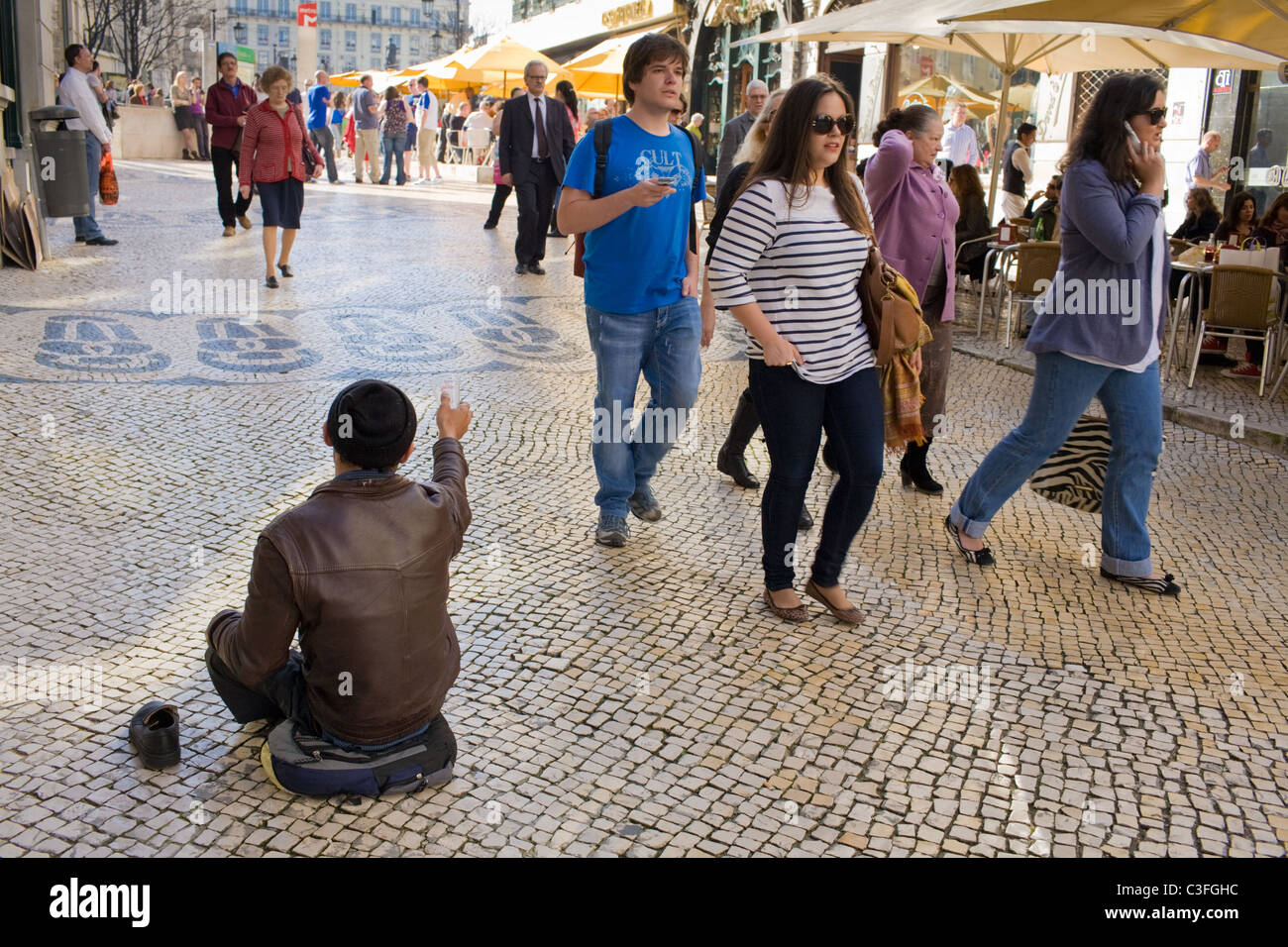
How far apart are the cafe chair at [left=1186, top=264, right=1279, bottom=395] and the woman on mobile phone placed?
3959 mm

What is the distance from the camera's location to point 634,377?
15.0ft

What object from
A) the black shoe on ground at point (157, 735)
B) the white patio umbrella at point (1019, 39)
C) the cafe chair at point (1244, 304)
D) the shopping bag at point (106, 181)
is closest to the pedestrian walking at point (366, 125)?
the shopping bag at point (106, 181)

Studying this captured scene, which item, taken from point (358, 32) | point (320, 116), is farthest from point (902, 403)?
point (358, 32)

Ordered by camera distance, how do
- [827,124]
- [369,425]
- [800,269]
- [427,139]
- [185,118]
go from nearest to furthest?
1. [369,425]
2. [827,124]
3. [800,269]
4. [427,139]
5. [185,118]

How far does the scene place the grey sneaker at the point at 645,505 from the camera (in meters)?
4.98

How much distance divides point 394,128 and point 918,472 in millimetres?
17581

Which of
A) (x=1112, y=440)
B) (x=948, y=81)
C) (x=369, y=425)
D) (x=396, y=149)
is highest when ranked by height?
(x=948, y=81)

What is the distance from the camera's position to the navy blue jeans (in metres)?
3.77

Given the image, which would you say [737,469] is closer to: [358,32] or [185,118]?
[185,118]

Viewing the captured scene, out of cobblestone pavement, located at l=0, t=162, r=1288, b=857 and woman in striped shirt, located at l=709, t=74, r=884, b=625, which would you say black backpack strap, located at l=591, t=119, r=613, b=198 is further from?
cobblestone pavement, located at l=0, t=162, r=1288, b=857

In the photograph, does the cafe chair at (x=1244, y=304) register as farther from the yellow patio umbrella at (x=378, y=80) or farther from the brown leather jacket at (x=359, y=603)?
the yellow patio umbrella at (x=378, y=80)

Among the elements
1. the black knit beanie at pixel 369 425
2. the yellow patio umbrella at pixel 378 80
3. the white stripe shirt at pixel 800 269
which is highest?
the yellow patio umbrella at pixel 378 80

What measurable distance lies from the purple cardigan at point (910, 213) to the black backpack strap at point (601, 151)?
4.22 feet

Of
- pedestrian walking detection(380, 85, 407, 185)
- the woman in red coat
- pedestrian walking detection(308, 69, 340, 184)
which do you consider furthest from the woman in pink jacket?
pedestrian walking detection(380, 85, 407, 185)
